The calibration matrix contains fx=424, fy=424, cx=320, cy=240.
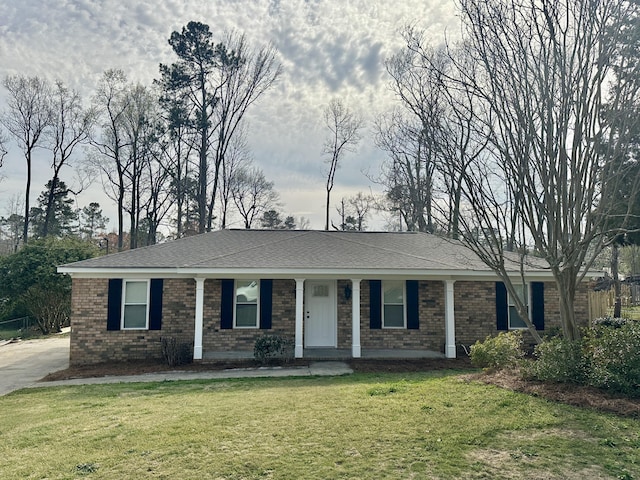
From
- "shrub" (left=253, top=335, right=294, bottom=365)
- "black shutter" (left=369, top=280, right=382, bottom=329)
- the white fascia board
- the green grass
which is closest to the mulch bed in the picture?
"shrub" (left=253, top=335, right=294, bottom=365)

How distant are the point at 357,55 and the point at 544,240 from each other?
6434 mm

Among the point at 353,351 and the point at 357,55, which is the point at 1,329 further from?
the point at 357,55

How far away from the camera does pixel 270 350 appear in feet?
35.2

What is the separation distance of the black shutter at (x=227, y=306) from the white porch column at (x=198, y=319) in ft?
2.97

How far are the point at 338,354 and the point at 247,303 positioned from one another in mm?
2950

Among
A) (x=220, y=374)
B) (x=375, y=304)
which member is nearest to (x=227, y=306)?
(x=220, y=374)

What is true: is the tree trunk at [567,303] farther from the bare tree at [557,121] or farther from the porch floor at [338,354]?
the porch floor at [338,354]

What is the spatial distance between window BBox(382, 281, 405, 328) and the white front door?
1468 mm

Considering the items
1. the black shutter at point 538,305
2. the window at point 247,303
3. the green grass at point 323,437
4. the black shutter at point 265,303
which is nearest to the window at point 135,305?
the window at point 247,303

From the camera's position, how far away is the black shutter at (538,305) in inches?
482

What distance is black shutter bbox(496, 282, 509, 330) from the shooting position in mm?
12289

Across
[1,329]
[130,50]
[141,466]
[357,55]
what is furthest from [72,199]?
[141,466]

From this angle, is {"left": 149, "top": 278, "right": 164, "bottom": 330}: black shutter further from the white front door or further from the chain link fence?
the chain link fence

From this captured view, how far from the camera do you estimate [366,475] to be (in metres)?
3.92
